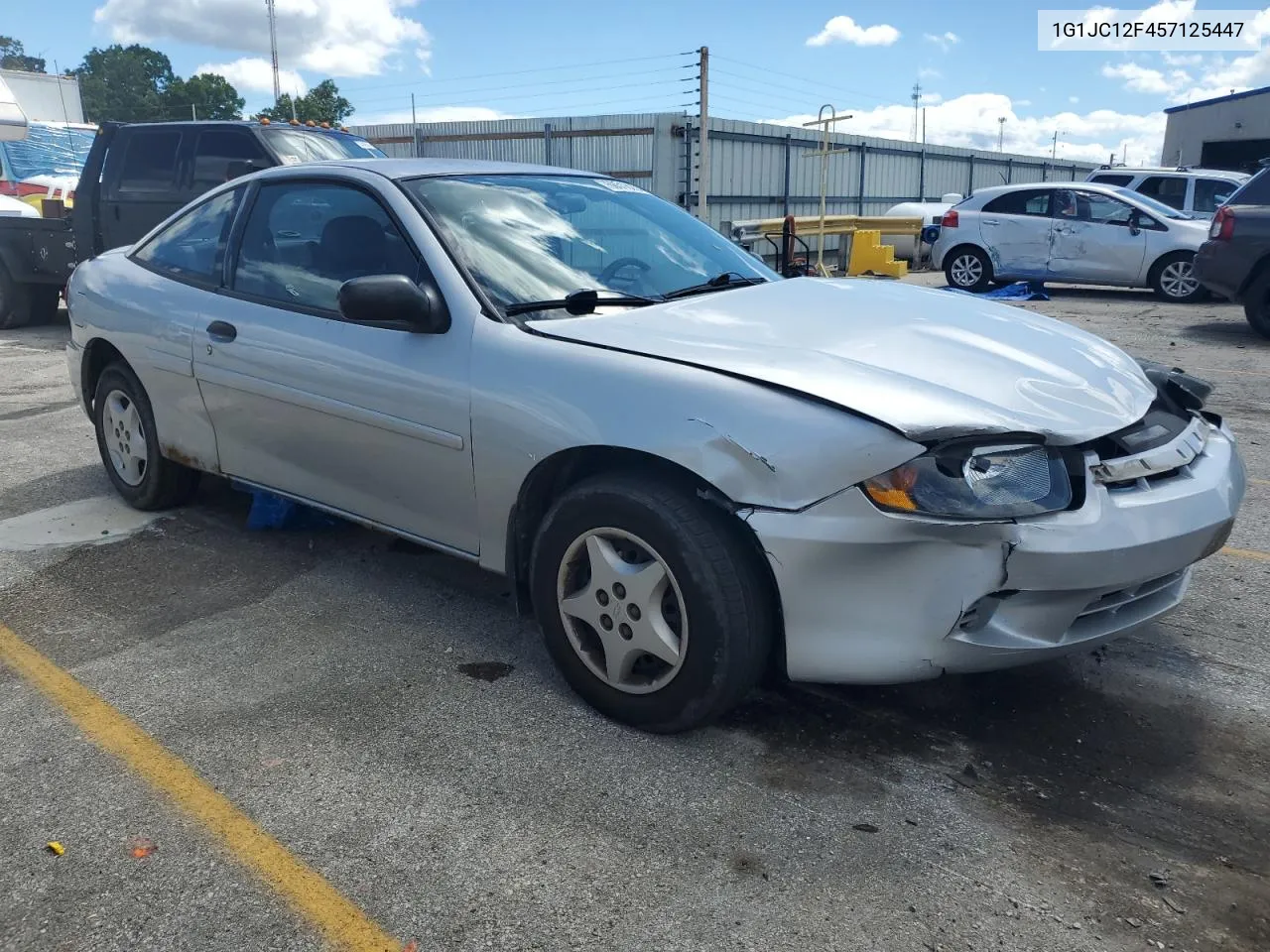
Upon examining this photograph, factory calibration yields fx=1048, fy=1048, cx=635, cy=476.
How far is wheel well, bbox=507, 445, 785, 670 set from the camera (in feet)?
8.74

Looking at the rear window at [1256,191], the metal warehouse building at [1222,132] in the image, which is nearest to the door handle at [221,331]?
the rear window at [1256,191]

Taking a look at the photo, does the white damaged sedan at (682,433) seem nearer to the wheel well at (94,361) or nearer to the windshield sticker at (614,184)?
the windshield sticker at (614,184)

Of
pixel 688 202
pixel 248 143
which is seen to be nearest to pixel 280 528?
pixel 248 143

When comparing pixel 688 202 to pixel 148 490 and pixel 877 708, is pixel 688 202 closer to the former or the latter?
pixel 148 490

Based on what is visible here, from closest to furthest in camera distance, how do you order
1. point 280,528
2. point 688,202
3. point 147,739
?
point 147,739
point 280,528
point 688,202

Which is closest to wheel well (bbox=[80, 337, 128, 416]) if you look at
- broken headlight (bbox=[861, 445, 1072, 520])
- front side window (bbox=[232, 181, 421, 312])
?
front side window (bbox=[232, 181, 421, 312])

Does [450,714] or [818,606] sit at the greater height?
[818,606]

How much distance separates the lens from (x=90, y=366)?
16.1 ft

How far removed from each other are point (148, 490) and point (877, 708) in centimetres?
344

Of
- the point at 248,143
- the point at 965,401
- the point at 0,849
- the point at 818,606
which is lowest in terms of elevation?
the point at 0,849

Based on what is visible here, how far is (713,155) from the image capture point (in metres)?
19.6

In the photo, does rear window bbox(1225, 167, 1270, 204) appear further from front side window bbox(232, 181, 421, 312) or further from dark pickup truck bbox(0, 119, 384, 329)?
front side window bbox(232, 181, 421, 312)

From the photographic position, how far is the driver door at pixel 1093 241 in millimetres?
13727

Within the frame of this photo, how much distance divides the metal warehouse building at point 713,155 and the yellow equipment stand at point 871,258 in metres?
1.66
